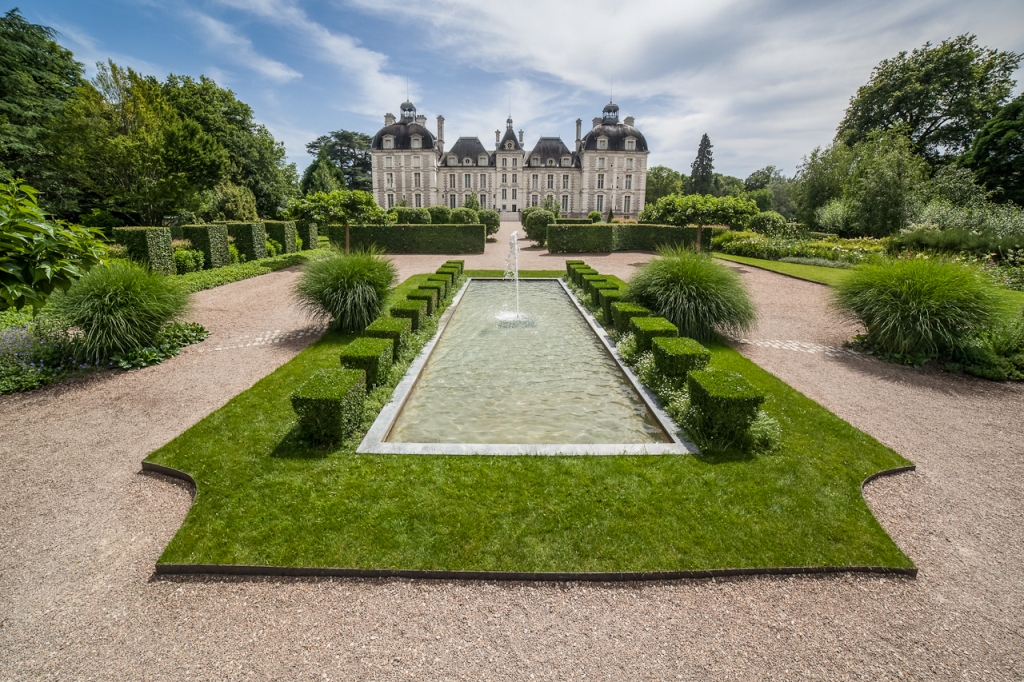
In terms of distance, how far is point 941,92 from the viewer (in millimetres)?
33406

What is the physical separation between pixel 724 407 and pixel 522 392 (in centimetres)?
275

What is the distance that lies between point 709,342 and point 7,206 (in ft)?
30.5

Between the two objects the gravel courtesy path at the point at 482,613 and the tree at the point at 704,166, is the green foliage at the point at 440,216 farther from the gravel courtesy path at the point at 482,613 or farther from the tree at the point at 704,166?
the tree at the point at 704,166

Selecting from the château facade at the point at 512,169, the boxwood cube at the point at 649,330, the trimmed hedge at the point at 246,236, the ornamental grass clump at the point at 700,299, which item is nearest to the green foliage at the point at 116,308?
the boxwood cube at the point at 649,330

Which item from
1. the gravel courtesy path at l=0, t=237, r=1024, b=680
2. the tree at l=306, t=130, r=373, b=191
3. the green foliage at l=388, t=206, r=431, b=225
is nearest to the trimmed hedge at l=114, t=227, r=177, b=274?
the gravel courtesy path at l=0, t=237, r=1024, b=680

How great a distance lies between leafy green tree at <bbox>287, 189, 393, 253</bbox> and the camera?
63.6ft

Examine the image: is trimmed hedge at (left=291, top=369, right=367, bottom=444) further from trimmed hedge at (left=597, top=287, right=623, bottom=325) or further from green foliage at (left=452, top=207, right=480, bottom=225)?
green foliage at (left=452, top=207, right=480, bottom=225)

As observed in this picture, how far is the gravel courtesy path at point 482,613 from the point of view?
8.82 feet

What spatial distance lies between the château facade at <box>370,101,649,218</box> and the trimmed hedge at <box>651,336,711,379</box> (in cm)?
5465

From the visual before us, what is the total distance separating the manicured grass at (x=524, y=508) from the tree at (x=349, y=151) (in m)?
70.5

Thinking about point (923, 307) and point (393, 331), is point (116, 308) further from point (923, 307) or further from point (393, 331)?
point (923, 307)

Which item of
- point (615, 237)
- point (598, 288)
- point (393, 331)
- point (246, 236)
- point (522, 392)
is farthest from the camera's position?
point (615, 237)

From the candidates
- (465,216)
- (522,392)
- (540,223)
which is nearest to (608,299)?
(522,392)

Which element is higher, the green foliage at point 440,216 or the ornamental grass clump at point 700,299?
the green foliage at point 440,216
